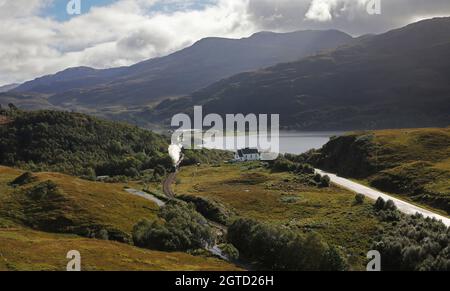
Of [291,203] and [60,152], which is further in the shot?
[60,152]

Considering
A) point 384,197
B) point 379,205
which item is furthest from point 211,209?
point 384,197

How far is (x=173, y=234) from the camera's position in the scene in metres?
72.4

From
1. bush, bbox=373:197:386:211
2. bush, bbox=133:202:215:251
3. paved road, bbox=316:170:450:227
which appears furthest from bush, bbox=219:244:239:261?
paved road, bbox=316:170:450:227

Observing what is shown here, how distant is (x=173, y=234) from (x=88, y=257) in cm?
1729

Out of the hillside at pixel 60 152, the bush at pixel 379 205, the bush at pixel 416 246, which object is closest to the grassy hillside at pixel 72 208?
the bush at pixel 416 246

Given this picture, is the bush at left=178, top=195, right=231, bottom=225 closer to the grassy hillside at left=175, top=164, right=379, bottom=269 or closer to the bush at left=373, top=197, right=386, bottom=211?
the grassy hillside at left=175, top=164, right=379, bottom=269

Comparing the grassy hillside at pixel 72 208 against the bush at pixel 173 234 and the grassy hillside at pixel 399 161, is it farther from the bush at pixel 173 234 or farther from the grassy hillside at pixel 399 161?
the grassy hillside at pixel 399 161

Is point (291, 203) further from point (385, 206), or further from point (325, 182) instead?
point (385, 206)

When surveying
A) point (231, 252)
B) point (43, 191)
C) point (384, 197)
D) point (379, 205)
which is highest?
point (43, 191)

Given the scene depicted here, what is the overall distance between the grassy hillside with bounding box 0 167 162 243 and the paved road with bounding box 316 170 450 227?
4773 centimetres

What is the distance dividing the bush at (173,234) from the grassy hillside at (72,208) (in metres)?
3.33

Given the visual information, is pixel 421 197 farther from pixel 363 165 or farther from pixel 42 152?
pixel 42 152

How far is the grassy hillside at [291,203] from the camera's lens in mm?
81356
